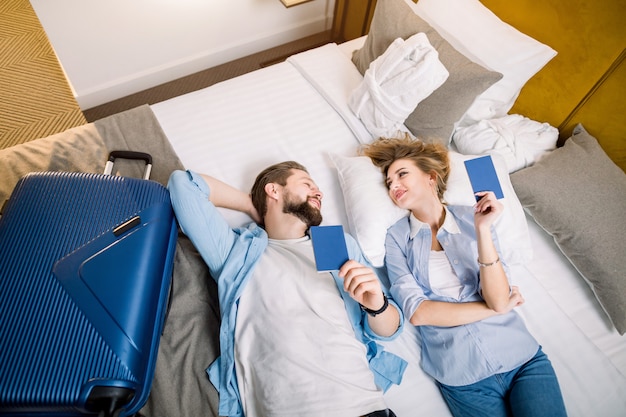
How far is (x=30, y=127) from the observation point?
2.18 m

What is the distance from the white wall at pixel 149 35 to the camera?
2.04 m

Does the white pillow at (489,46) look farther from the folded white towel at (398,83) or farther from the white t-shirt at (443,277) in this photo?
the white t-shirt at (443,277)

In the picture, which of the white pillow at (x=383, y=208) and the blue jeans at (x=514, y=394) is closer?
the blue jeans at (x=514, y=394)

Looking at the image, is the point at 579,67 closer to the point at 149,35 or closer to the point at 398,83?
the point at 398,83

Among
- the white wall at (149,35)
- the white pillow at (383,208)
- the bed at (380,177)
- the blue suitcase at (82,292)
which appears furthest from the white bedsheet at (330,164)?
the white wall at (149,35)

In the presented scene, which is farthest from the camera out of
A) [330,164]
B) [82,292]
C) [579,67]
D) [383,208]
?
[330,164]

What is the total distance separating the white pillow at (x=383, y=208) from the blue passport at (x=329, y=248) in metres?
0.41

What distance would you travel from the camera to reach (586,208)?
136 centimetres

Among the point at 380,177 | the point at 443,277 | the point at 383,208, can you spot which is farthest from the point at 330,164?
the point at 443,277

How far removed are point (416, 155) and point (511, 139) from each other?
1.56ft

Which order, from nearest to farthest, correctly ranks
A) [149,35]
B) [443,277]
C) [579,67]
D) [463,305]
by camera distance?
[463,305], [443,277], [579,67], [149,35]

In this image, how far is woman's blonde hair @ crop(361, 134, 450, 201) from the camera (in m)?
1.41

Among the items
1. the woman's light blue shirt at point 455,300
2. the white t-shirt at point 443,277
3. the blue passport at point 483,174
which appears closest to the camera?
the blue passport at point 483,174

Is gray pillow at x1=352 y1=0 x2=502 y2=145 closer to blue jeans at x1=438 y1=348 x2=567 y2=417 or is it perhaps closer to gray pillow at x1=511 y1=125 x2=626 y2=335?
gray pillow at x1=511 y1=125 x2=626 y2=335
